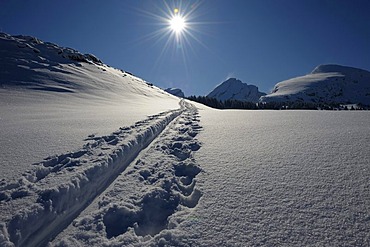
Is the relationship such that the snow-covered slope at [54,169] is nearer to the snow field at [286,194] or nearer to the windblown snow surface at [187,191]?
the windblown snow surface at [187,191]

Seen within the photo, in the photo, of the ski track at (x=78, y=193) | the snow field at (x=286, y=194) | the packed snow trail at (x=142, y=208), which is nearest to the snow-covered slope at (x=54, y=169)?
the ski track at (x=78, y=193)

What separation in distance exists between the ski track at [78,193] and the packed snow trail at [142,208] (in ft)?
0.04

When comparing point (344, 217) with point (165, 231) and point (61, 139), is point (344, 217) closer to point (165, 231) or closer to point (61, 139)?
point (165, 231)

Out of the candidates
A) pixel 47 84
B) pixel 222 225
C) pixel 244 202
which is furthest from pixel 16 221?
pixel 47 84

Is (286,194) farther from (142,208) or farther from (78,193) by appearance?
(78,193)

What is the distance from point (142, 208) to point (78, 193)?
0.90 m

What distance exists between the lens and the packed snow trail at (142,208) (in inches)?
81.0

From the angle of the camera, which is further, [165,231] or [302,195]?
[302,195]

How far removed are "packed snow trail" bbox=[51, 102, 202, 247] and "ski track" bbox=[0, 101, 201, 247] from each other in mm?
12

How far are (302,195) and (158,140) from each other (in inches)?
142

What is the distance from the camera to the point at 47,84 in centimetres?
1745

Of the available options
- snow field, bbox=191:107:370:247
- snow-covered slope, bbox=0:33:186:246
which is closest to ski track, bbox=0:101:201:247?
snow-covered slope, bbox=0:33:186:246

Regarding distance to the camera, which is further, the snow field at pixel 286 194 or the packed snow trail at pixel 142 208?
the packed snow trail at pixel 142 208

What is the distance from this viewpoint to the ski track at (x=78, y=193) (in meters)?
2.11
